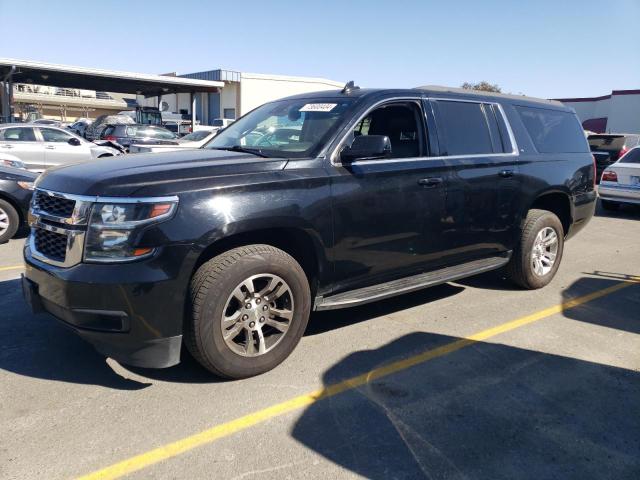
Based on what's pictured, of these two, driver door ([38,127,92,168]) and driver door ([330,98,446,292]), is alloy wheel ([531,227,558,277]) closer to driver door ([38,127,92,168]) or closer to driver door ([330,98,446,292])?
driver door ([330,98,446,292])

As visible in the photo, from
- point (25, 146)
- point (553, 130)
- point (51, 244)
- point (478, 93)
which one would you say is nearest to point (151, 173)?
point (51, 244)

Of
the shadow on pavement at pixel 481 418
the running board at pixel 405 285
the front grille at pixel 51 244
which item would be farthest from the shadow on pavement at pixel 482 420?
the front grille at pixel 51 244

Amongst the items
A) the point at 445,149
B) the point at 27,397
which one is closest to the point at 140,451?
the point at 27,397

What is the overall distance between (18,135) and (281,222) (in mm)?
13213

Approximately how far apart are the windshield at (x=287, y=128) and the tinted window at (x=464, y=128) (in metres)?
0.97

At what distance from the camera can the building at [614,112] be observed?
38.5 m

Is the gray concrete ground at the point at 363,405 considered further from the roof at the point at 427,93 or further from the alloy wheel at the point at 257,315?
the roof at the point at 427,93

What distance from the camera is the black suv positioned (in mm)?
3082

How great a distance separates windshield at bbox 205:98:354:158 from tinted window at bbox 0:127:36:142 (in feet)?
37.0

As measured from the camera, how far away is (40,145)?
14156mm

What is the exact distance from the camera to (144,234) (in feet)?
9.96

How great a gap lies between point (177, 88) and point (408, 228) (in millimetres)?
31414

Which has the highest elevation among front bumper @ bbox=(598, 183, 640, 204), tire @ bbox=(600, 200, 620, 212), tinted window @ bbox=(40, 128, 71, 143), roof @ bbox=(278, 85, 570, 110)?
roof @ bbox=(278, 85, 570, 110)

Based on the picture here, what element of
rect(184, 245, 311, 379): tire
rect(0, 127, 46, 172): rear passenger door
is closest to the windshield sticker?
rect(184, 245, 311, 379): tire
